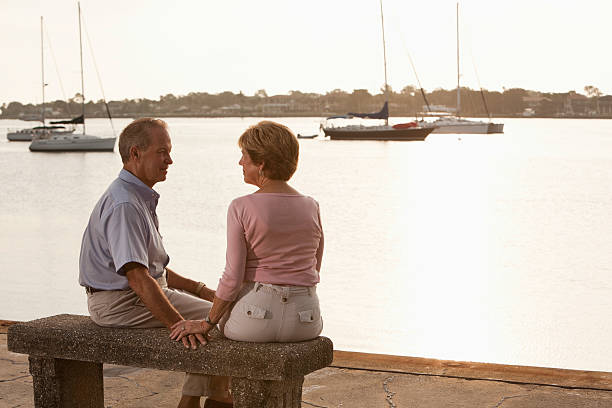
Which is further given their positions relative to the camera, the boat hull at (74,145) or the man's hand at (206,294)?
the boat hull at (74,145)

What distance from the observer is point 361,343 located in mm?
A: 9234

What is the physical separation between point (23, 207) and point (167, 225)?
7209 millimetres

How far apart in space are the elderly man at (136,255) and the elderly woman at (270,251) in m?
0.22

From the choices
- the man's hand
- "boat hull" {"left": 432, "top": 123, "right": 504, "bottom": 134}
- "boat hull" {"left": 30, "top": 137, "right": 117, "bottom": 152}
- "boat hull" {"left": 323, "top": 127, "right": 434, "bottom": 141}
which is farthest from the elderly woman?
"boat hull" {"left": 432, "top": 123, "right": 504, "bottom": 134}

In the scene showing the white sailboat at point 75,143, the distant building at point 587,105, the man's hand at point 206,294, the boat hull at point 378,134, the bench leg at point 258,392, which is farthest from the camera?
the distant building at point 587,105

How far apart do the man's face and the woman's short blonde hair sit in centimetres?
36

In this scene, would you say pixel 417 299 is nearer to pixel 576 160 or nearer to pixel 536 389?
pixel 536 389

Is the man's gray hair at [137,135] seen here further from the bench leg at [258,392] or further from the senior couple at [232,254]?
the bench leg at [258,392]

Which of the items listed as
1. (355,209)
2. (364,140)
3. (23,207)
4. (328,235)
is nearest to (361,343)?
(328,235)

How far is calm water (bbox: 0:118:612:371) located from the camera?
34.3ft

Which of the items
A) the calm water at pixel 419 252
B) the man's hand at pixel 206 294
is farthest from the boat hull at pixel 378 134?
the man's hand at pixel 206 294

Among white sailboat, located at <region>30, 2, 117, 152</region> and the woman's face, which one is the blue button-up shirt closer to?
the woman's face

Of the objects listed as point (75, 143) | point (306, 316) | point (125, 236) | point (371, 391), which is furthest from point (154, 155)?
point (75, 143)

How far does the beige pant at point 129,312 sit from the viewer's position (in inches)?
123
